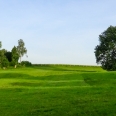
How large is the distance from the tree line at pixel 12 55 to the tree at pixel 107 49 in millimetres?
42690

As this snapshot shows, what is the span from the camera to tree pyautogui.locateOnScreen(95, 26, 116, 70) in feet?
332

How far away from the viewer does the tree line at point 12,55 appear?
126 meters

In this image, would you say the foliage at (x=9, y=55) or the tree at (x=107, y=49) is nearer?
the tree at (x=107, y=49)

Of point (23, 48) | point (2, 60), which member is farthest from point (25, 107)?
point (23, 48)

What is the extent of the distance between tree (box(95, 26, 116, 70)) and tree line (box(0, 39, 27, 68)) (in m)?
42.7

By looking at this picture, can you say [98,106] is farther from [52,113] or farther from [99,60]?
[99,60]

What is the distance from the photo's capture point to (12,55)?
137 metres

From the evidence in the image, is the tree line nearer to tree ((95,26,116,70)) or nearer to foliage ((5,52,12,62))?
foliage ((5,52,12,62))

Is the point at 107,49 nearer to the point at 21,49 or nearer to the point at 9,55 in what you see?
the point at 9,55

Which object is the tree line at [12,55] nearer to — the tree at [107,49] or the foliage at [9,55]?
the foliage at [9,55]

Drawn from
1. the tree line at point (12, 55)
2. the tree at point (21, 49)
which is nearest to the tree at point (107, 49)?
the tree line at point (12, 55)

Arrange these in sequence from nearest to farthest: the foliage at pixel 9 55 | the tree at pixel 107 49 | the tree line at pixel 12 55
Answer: the tree at pixel 107 49
the tree line at pixel 12 55
the foliage at pixel 9 55

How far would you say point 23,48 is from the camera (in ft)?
514

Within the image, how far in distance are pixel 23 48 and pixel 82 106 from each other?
14052cm
